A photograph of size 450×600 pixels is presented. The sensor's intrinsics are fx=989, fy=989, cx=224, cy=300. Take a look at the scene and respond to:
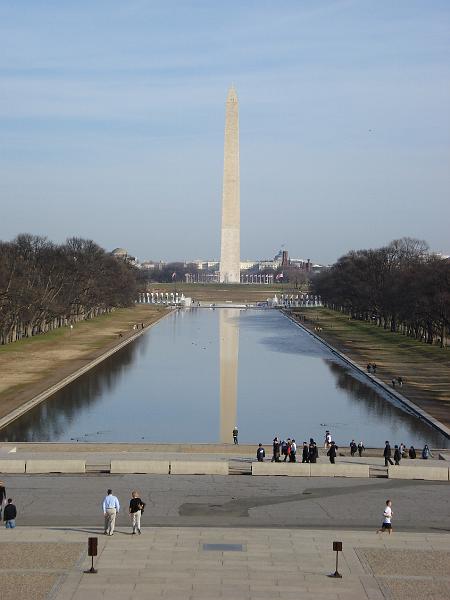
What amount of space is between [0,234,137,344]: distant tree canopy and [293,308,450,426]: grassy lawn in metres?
22.2

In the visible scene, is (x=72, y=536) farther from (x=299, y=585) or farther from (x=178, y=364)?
(x=178, y=364)

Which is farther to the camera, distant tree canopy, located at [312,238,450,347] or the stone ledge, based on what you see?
distant tree canopy, located at [312,238,450,347]

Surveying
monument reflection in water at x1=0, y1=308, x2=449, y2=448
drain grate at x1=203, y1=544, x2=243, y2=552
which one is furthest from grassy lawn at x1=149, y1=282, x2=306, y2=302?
drain grate at x1=203, y1=544, x2=243, y2=552

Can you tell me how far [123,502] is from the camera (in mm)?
21422

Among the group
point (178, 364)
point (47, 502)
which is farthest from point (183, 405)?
point (47, 502)

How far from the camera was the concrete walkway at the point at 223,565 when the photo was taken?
600 inches

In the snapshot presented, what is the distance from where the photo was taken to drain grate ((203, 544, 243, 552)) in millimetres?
17578

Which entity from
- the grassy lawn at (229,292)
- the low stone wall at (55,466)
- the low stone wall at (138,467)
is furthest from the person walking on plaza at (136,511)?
the grassy lawn at (229,292)

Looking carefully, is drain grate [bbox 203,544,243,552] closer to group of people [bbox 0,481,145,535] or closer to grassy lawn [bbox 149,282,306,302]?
group of people [bbox 0,481,145,535]

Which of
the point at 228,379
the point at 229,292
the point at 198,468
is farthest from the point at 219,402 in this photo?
the point at 229,292

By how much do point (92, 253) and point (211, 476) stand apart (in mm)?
92830

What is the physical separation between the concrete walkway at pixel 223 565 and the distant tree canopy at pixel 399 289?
43.7 meters

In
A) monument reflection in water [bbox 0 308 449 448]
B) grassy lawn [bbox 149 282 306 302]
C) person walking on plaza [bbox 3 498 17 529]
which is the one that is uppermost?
grassy lawn [bbox 149 282 306 302]

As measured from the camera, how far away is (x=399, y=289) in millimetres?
76812
